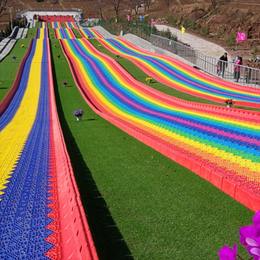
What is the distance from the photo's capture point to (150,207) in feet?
19.0

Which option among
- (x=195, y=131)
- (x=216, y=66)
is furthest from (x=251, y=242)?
(x=216, y=66)

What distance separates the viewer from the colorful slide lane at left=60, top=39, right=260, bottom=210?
6562 mm

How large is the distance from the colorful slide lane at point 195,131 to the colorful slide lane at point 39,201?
2583mm

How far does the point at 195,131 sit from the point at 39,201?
5.62m

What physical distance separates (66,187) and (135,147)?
11.0 feet

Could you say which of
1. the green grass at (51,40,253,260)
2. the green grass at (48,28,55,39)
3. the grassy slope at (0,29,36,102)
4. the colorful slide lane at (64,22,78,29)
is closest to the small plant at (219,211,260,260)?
the green grass at (51,40,253,260)

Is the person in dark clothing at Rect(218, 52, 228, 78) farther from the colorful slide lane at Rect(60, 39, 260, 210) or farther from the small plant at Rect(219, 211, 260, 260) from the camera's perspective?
the small plant at Rect(219, 211, 260, 260)

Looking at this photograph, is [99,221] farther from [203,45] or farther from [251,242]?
[203,45]

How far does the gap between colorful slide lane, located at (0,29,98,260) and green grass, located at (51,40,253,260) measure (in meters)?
0.34

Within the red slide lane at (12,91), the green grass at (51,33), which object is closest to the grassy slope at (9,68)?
the red slide lane at (12,91)

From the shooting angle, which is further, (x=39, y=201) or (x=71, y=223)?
(x=39, y=201)

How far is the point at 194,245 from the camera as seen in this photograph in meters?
4.63

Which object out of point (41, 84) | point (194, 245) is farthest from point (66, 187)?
point (41, 84)

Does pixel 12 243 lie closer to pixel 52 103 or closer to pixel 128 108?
pixel 128 108
